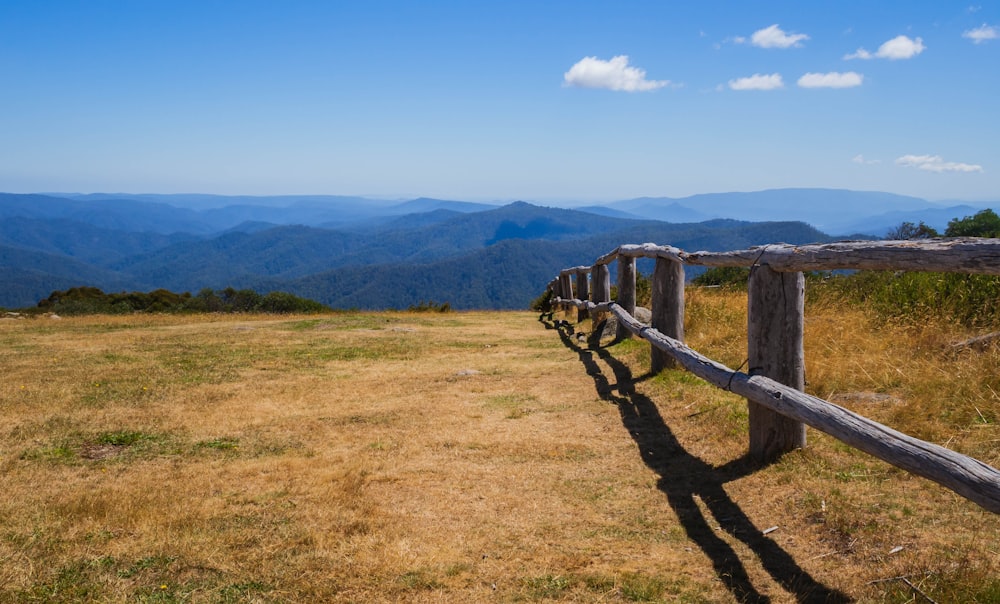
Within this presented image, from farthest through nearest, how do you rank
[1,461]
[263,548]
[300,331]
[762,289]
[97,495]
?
1. [300,331]
2. [1,461]
3. [762,289]
4. [97,495]
5. [263,548]

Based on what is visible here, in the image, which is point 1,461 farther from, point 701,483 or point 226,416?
point 701,483

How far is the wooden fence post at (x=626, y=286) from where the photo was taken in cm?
1119

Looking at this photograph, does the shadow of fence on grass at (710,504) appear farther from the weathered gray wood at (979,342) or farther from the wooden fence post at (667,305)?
the weathered gray wood at (979,342)

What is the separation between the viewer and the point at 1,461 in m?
5.56

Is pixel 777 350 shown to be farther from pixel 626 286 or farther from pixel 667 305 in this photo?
pixel 626 286

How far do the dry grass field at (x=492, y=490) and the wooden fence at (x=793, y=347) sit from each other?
48 cm

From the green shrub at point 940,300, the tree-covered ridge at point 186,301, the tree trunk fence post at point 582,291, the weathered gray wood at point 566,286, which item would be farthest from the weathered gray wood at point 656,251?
the tree-covered ridge at point 186,301

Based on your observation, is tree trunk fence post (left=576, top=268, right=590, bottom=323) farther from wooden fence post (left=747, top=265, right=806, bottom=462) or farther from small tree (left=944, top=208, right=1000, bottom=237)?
small tree (left=944, top=208, right=1000, bottom=237)

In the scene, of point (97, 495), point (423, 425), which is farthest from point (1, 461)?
point (423, 425)

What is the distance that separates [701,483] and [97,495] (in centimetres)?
480

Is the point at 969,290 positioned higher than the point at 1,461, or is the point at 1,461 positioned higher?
the point at 969,290

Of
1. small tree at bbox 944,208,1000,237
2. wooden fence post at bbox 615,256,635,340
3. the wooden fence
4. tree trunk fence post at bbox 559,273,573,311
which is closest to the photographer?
the wooden fence

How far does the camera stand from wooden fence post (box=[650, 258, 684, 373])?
27.2 feet

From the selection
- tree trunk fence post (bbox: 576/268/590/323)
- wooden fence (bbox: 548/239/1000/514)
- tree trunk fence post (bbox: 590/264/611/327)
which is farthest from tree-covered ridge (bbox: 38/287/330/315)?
wooden fence (bbox: 548/239/1000/514)
